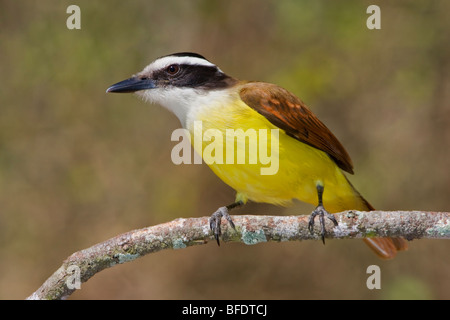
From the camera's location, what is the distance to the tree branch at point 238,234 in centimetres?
313

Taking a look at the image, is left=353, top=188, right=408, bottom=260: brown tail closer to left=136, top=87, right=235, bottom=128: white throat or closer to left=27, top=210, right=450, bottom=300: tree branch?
left=27, top=210, right=450, bottom=300: tree branch

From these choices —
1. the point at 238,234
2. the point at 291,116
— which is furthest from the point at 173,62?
the point at 238,234

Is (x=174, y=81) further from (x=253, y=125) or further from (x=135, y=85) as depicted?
(x=253, y=125)

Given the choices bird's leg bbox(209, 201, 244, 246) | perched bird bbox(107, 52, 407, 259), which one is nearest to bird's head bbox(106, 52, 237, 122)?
perched bird bbox(107, 52, 407, 259)

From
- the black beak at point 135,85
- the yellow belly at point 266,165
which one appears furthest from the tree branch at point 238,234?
the black beak at point 135,85

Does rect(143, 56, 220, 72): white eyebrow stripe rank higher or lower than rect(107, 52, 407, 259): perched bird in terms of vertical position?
higher

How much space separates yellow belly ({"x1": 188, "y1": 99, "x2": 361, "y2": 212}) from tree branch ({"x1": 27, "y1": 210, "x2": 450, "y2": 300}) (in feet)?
1.25

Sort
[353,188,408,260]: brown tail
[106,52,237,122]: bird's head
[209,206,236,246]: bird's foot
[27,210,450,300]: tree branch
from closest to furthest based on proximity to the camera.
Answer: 1. [27,210,450,300]: tree branch
2. [209,206,236,246]: bird's foot
3. [106,52,237,122]: bird's head
4. [353,188,408,260]: brown tail

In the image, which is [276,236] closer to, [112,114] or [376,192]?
[376,192]

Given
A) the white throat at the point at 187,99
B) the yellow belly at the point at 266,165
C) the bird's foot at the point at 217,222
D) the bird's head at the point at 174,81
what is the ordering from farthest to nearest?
the bird's head at the point at 174,81
the white throat at the point at 187,99
the yellow belly at the point at 266,165
the bird's foot at the point at 217,222

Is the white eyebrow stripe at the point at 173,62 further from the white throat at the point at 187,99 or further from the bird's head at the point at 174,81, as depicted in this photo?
the white throat at the point at 187,99

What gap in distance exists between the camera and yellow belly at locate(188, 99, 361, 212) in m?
3.63

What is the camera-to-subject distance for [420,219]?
3.11m

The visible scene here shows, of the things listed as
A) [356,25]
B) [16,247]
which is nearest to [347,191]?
[356,25]
